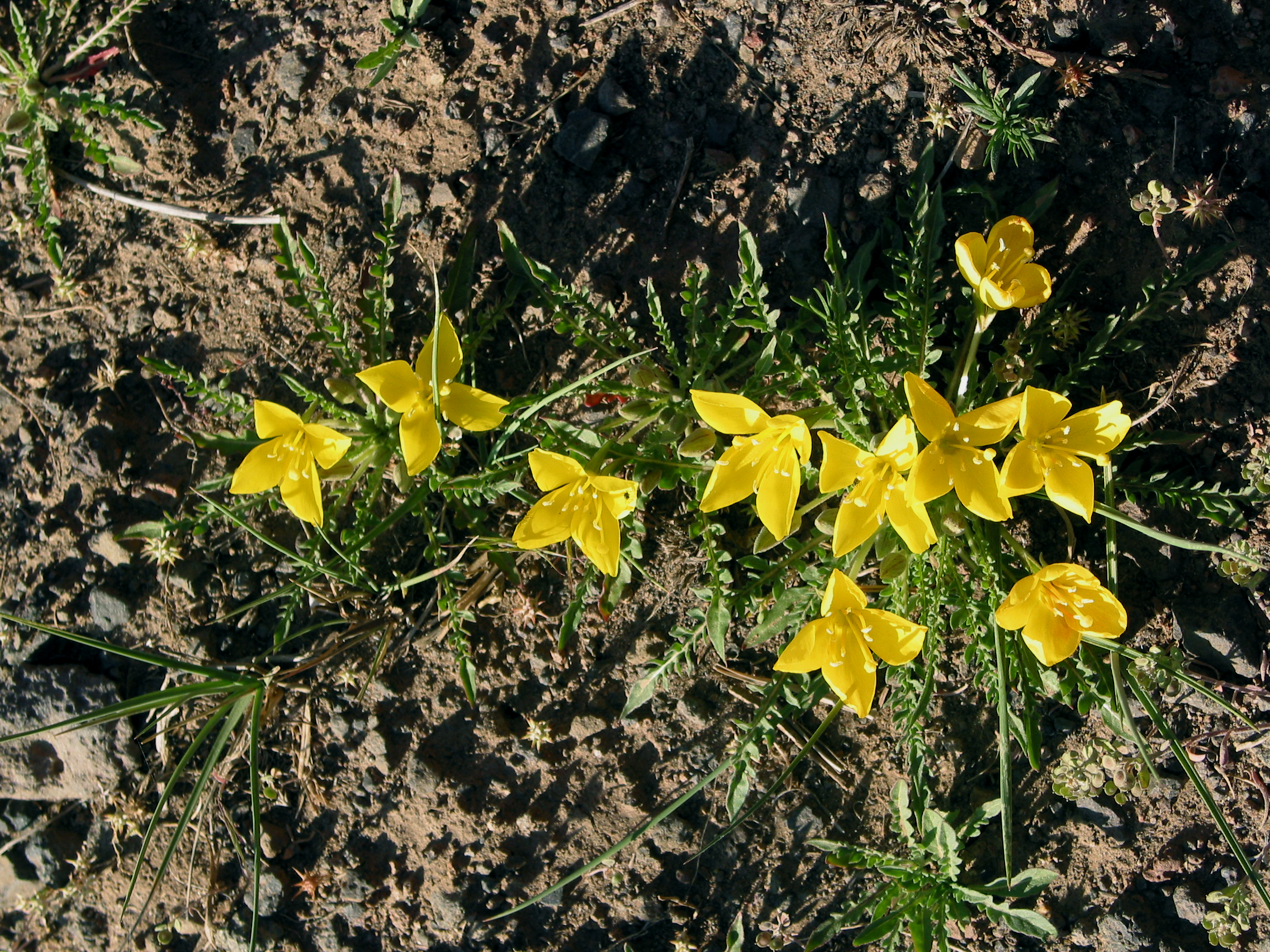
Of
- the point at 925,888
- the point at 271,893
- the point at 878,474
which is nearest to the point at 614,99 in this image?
the point at 878,474

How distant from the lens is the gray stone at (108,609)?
3.85 m

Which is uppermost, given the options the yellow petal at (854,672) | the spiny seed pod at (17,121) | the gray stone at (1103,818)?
the spiny seed pod at (17,121)

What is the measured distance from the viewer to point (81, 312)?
3949 mm

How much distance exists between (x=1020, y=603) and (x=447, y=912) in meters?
2.58

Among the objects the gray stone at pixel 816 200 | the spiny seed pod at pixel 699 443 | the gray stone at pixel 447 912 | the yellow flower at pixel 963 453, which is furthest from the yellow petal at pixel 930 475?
the gray stone at pixel 447 912

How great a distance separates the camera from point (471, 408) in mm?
3078

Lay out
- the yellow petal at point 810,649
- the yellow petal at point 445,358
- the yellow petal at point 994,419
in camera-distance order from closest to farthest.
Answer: the yellow petal at point 994,419, the yellow petal at point 810,649, the yellow petal at point 445,358

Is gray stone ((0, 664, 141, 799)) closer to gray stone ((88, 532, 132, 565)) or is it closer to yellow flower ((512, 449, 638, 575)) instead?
gray stone ((88, 532, 132, 565))

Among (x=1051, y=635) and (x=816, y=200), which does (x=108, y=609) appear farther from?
(x=1051, y=635)

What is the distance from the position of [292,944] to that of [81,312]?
2.88 meters

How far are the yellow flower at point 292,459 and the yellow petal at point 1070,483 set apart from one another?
7.59ft

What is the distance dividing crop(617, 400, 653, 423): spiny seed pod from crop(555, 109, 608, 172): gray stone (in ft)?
3.63

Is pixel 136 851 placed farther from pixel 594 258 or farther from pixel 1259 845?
pixel 1259 845

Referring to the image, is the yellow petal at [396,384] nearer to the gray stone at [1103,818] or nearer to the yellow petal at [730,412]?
the yellow petal at [730,412]
